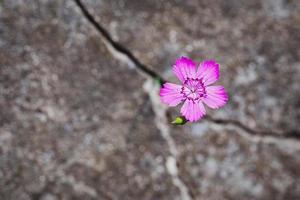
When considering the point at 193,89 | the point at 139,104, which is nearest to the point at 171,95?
the point at 193,89

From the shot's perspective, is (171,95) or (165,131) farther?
(165,131)

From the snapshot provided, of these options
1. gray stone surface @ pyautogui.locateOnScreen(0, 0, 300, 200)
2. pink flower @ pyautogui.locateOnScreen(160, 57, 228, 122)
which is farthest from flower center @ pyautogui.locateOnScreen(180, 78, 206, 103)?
gray stone surface @ pyautogui.locateOnScreen(0, 0, 300, 200)

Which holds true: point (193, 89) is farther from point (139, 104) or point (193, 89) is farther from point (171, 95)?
point (139, 104)

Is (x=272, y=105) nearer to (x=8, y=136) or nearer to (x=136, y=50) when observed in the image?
(x=136, y=50)

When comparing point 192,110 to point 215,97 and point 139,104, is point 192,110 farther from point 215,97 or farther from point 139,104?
point 139,104

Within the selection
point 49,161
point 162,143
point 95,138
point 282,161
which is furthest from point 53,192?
point 282,161

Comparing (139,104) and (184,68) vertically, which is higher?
(139,104)

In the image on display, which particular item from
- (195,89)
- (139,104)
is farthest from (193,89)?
(139,104)
